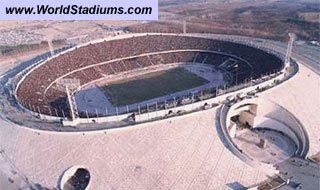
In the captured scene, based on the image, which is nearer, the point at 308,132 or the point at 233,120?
the point at 308,132

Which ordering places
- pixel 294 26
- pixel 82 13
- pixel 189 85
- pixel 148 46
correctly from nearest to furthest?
1. pixel 82 13
2. pixel 189 85
3. pixel 148 46
4. pixel 294 26

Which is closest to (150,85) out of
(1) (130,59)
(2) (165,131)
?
(1) (130,59)

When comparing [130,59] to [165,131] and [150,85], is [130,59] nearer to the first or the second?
[150,85]

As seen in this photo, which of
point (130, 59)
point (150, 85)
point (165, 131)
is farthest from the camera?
point (130, 59)

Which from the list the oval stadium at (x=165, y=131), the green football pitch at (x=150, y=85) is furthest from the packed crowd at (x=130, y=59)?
the green football pitch at (x=150, y=85)

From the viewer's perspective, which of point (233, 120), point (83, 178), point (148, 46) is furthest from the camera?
point (148, 46)

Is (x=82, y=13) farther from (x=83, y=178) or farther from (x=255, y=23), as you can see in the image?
(x=255, y=23)

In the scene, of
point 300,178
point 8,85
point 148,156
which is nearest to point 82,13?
point 148,156
